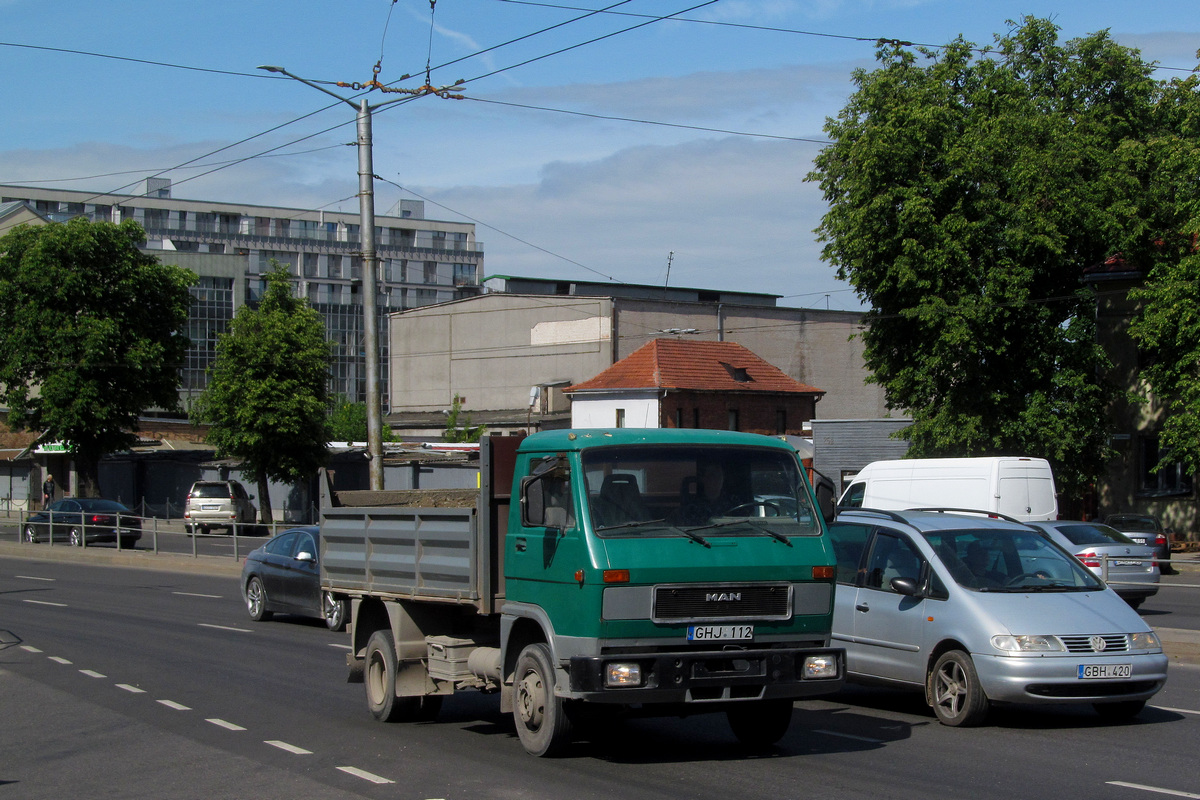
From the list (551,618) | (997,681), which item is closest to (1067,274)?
(997,681)

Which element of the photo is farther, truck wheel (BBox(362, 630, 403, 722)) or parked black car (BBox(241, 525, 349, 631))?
parked black car (BBox(241, 525, 349, 631))

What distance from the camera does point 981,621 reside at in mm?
9625

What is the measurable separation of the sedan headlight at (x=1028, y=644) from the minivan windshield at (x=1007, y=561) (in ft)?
1.91

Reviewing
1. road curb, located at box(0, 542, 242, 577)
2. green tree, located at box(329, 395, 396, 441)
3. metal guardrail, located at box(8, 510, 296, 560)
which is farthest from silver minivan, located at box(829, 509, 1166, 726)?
green tree, located at box(329, 395, 396, 441)

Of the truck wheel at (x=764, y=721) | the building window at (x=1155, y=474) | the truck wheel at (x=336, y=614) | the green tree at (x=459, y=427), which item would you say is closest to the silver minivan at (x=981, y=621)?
the truck wheel at (x=764, y=721)

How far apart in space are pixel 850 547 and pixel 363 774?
4.98 metres

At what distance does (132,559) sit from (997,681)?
2690 centimetres

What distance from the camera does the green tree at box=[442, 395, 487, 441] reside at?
69.1 metres

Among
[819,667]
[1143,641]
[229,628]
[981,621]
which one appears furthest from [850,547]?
[229,628]

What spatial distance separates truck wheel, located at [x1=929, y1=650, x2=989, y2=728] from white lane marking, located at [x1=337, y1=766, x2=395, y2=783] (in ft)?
14.8

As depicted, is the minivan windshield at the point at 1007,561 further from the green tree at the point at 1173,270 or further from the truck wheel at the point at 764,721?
the green tree at the point at 1173,270

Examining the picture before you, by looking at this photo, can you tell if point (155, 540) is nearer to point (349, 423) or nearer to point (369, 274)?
point (369, 274)

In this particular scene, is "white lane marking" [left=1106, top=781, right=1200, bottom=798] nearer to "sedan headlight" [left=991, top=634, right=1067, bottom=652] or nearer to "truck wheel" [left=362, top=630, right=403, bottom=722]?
"sedan headlight" [left=991, top=634, right=1067, bottom=652]

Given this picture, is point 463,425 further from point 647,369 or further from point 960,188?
point 960,188
